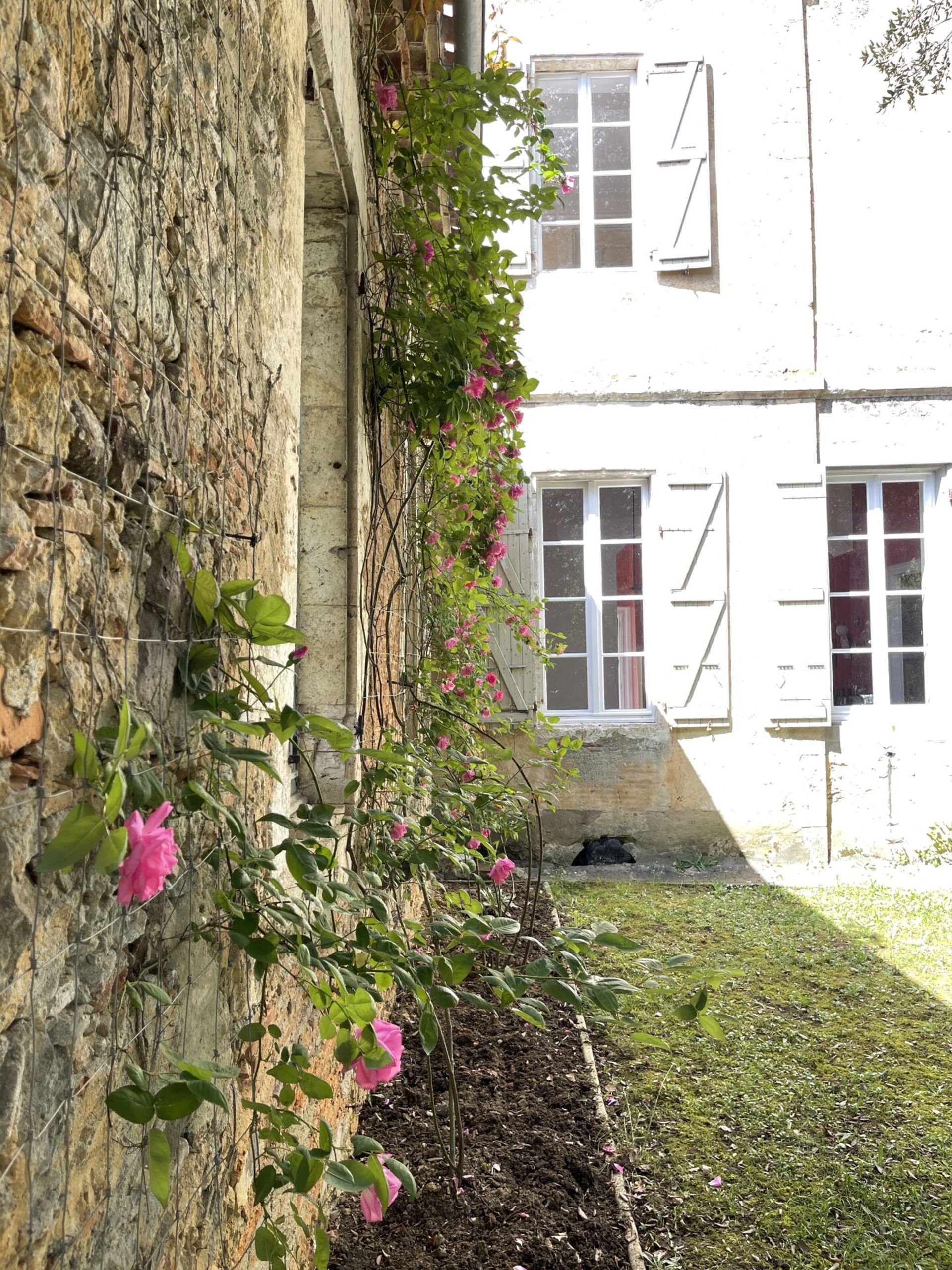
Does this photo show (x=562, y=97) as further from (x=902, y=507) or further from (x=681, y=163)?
(x=902, y=507)

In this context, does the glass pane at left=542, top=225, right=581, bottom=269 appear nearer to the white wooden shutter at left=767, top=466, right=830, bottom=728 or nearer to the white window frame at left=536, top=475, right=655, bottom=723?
the white window frame at left=536, top=475, right=655, bottom=723

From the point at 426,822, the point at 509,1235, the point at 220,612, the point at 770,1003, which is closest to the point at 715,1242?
the point at 509,1235

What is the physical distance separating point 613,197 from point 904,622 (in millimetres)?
3876

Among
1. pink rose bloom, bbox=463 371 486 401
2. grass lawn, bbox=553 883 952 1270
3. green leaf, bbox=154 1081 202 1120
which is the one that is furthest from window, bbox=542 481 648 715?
green leaf, bbox=154 1081 202 1120

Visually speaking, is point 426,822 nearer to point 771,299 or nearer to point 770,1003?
point 770,1003

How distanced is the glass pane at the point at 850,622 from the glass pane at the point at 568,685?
1.84m

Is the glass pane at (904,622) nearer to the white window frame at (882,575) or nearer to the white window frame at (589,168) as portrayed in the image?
the white window frame at (882,575)

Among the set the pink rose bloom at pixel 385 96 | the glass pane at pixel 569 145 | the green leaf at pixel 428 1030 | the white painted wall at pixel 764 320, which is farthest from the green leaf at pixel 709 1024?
the glass pane at pixel 569 145

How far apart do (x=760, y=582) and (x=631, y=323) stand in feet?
6.96

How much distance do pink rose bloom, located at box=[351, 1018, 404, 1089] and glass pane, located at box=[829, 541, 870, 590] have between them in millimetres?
6404

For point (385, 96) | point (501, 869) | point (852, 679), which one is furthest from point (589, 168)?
point (501, 869)

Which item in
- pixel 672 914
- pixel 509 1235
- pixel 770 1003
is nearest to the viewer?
pixel 509 1235

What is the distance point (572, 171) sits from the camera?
741cm

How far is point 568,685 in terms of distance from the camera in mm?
7051
